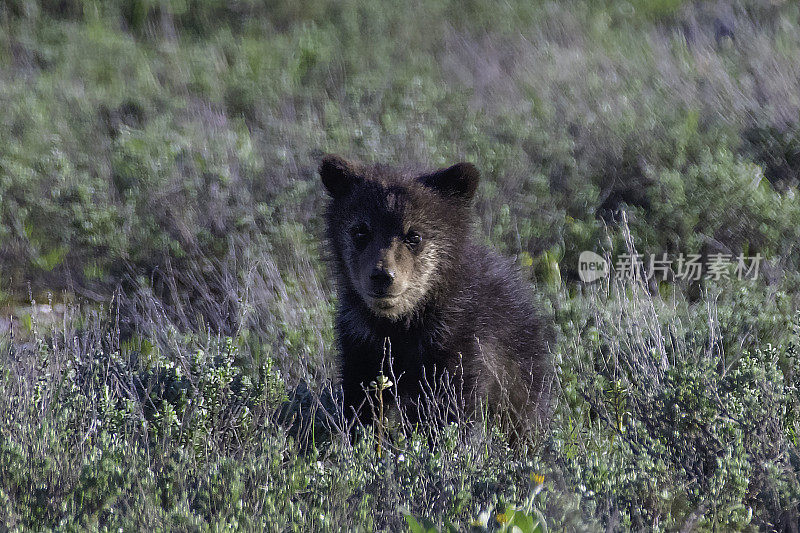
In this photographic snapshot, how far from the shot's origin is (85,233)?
7801mm

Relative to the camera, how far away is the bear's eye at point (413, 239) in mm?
4621

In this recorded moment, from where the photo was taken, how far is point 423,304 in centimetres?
466

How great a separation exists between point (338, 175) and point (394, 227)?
0.58 metres

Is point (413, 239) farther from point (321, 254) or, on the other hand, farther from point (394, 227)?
point (321, 254)

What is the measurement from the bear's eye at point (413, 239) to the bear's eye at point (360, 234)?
233mm

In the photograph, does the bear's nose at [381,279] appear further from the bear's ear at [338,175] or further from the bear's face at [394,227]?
the bear's ear at [338,175]

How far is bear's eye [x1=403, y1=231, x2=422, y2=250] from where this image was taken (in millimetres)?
4621

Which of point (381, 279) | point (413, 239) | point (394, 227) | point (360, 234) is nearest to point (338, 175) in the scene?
point (360, 234)

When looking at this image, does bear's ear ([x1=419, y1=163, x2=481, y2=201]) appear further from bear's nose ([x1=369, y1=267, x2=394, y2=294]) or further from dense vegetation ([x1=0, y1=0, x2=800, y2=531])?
dense vegetation ([x1=0, y1=0, x2=800, y2=531])

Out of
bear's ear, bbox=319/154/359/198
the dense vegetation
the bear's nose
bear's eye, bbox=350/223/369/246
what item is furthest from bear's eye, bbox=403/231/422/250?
the dense vegetation

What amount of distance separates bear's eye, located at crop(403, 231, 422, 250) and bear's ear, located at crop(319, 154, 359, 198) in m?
0.55

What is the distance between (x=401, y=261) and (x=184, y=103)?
254 inches

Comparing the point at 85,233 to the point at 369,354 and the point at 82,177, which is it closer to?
the point at 82,177

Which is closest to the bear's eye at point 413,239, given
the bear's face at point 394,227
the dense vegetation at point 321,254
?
the bear's face at point 394,227
